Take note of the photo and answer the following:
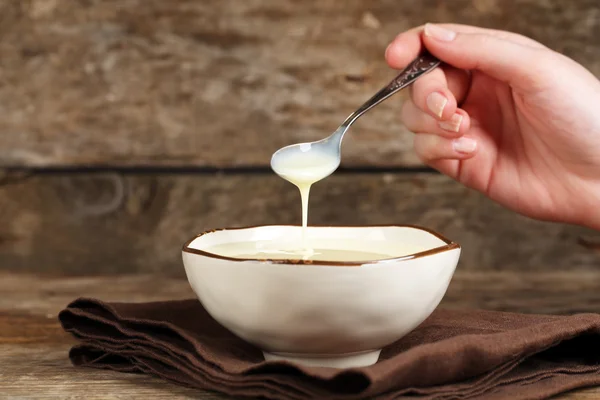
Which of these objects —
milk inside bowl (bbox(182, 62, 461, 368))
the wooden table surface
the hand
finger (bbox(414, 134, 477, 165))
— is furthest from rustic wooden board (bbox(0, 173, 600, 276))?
milk inside bowl (bbox(182, 62, 461, 368))

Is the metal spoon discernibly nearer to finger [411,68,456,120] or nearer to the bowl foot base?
finger [411,68,456,120]

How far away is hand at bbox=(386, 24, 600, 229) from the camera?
1.08m

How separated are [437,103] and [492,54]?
104 mm

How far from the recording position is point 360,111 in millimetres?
1047

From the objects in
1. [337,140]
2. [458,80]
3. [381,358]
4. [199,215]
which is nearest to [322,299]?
[381,358]

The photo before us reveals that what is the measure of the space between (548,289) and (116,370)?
89cm

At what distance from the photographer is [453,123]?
1.13 m

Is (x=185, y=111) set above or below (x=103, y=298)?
above

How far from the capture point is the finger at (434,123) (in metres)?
1.13

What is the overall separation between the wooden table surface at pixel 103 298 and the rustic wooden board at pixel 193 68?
329 millimetres

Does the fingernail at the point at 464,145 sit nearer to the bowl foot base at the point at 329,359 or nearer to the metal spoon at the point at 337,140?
the metal spoon at the point at 337,140

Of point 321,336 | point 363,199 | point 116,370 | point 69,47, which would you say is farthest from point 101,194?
point 321,336

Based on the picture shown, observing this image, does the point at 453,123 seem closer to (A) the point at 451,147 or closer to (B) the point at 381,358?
(A) the point at 451,147

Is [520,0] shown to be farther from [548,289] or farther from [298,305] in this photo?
[298,305]
